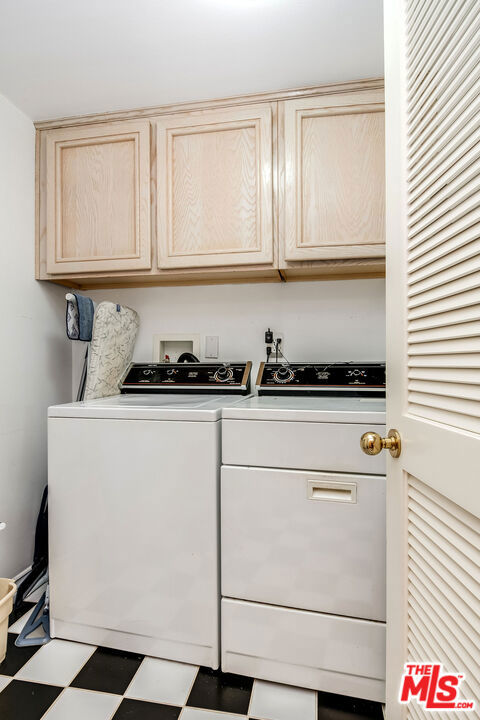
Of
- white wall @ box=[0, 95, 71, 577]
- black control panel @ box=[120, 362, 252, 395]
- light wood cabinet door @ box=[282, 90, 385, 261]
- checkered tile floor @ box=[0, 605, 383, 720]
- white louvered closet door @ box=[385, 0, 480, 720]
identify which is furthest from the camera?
black control panel @ box=[120, 362, 252, 395]

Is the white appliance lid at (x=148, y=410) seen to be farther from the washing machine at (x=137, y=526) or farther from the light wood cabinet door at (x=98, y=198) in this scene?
the light wood cabinet door at (x=98, y=198)

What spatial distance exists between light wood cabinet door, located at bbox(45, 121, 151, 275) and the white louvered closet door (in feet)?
4.31

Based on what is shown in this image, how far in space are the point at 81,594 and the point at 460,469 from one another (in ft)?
4.91

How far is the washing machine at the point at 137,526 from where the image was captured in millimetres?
1376

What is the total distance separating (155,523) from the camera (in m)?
1.42

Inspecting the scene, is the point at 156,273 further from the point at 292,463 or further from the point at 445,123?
the point at 445,123

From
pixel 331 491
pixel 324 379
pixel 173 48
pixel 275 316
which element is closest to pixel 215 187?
pixel 173 48

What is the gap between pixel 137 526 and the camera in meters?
1.44

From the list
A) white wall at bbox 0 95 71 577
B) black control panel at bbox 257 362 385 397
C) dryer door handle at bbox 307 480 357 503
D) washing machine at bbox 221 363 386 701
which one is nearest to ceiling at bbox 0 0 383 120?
white wall at bbox 0 95 71 577

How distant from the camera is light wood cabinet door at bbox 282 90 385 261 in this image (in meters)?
1.71

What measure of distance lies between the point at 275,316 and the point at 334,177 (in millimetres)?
730

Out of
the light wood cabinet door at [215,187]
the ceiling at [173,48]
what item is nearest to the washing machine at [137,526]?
the light wood cabinet door at [215,187]

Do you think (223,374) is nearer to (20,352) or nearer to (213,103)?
(20,352)

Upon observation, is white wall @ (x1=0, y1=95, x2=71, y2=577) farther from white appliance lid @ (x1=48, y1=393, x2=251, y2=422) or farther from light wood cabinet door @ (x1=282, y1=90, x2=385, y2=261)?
light wood cabinet door @ (x1=282, y1=90, x2=385, y2=261)
